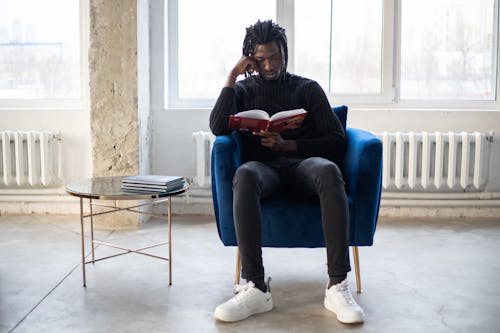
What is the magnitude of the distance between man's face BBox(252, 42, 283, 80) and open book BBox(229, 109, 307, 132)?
0.93ft

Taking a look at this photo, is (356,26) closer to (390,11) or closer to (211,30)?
(390,11)

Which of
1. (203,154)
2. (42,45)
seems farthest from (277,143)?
(42,45)

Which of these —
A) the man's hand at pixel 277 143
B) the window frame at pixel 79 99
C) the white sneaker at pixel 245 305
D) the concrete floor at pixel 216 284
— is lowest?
the concrete floor at pixel 216 284

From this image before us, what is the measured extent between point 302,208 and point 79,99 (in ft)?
7.63

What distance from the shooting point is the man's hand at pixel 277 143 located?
108 inches

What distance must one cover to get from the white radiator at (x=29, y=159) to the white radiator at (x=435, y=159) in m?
2.06

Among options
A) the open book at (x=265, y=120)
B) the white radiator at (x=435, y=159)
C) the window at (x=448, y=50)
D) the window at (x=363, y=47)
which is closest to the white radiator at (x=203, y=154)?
the window at (x=363, y=47)

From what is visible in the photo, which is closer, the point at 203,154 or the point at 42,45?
the point at 203,154

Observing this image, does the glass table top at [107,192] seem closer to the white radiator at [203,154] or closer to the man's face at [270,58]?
the man's face at [270,58]

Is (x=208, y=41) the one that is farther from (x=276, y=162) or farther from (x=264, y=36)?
(x=276, y=162)

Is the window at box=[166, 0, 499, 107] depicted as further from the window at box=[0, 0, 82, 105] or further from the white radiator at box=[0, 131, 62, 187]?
the white radiator at box=[0, 131, 62, 187]

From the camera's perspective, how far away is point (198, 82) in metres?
4.37

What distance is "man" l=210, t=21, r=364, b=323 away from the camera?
94.1 inches

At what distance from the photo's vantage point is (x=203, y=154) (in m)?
4.13
